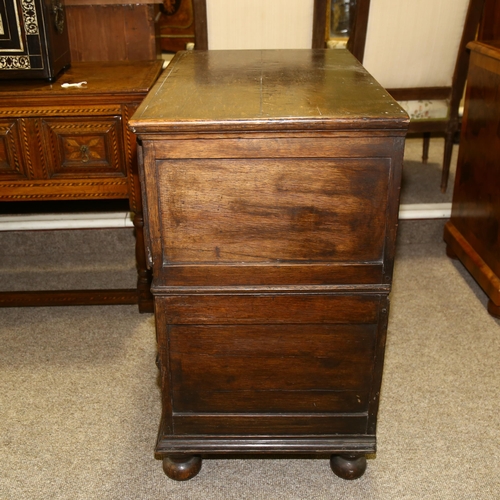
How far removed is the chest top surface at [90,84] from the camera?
2.07 meters

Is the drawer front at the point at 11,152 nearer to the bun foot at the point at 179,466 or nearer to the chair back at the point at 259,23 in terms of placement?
the chair back at the point at 259,23

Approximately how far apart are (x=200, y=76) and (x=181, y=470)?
1.06 meters

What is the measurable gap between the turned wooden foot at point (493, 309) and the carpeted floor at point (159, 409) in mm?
29

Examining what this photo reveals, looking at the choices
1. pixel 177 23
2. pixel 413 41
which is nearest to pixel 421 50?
pixel 413 41

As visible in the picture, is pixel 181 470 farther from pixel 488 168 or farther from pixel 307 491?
pixel 488 168

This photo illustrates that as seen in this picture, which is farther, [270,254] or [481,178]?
[481,178]

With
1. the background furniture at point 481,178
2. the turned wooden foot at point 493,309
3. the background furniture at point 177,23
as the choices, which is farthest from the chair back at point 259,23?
the background furniture at point 177,23

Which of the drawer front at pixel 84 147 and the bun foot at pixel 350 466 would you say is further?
the drawer front at pixel 84 147

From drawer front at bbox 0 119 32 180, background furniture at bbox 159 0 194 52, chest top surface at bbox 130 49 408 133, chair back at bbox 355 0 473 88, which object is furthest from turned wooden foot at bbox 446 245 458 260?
background furniture at bbox 159 0 194 52

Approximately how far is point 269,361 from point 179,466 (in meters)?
0.40

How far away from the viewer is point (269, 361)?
1.63 meters

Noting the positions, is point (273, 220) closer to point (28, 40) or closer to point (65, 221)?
point (28, 40)

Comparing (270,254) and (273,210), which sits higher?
(273,210)

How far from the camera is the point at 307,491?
1.74 m
